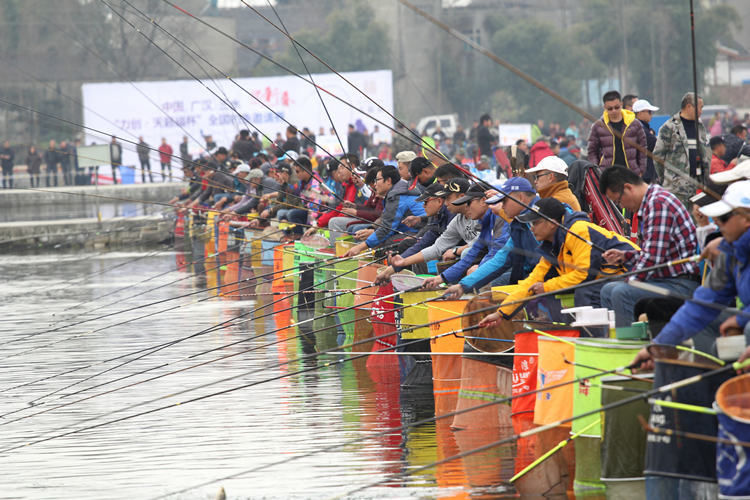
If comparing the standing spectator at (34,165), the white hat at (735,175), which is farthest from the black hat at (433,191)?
the standing spectator at (34,165)

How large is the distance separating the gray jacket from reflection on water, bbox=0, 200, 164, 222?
22598 mm

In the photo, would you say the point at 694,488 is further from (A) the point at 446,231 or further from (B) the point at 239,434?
(A) the point at 446,231

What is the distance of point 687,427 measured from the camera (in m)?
4.89

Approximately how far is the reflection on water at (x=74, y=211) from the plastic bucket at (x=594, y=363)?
2649 centimetres

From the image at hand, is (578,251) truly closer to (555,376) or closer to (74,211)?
(555,376)

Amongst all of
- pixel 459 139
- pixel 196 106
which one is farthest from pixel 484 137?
pixel 196 106

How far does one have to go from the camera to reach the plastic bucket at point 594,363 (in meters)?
5.55

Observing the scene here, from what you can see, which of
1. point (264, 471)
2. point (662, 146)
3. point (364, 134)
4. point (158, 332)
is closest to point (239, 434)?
point (264, 471)

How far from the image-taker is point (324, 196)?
16781mm

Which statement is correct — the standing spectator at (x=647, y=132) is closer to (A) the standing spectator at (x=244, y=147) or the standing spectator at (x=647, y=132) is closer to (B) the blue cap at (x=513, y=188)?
(B) the blue cap at (x=513, y=188)

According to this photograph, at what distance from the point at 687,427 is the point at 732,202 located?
0.91 m

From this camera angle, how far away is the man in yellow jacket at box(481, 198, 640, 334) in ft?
22.4

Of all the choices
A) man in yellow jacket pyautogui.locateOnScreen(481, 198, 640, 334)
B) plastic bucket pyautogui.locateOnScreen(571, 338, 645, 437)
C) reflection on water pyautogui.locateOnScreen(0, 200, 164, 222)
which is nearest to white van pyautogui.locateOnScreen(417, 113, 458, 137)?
reflection on water pyautogui.locateOnScreen(0, 200, 164, 222)

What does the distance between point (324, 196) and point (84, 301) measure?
3.53 meters
